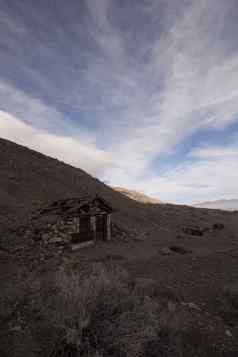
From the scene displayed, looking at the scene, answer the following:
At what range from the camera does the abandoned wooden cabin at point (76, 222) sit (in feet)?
38.3

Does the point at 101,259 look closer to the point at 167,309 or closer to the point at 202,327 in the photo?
the point at 167,309

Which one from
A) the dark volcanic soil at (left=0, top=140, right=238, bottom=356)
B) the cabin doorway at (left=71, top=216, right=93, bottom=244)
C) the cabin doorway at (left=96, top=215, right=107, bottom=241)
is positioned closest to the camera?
the dark volcanic soil at (left=0, top=140, right=238, bottom=356)

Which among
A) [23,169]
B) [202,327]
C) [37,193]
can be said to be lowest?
[202,327]

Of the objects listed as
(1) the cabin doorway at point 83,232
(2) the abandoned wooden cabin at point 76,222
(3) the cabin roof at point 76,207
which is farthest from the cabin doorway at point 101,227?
(1) the cabin doorway at point 83,232

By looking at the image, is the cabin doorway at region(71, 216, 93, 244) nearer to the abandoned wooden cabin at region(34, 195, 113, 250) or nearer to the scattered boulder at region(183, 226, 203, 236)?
the abandoned wooden cabin at region(34, 195, 113, 250)

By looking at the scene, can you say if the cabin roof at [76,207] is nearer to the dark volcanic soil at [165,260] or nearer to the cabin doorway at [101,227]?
the cabin doorway at [101,227]

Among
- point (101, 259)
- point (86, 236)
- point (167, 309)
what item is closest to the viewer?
point (167, 309)

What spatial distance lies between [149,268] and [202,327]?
398cm

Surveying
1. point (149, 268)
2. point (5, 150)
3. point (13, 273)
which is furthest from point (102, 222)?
point (5, 150)

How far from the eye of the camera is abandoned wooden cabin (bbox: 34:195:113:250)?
11.7 m

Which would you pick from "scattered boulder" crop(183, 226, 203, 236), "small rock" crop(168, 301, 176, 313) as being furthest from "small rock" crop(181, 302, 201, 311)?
"scattered boulder" crop(183, 226, 203, 236)

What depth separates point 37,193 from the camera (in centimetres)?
2155

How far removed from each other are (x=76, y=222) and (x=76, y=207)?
86cm

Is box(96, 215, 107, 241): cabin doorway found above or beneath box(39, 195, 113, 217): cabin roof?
beneath
